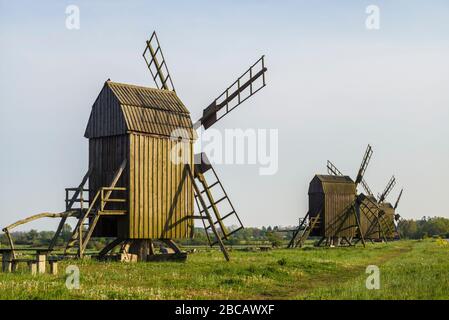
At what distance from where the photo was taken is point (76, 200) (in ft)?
100.0

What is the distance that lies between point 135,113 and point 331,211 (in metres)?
29.4

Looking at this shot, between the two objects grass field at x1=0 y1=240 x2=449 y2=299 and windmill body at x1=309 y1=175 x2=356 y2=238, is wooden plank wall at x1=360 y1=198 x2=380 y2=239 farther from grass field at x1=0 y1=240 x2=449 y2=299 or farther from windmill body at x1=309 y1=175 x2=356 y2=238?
grass field at x1=0 y1=240 x2=449 y2=299

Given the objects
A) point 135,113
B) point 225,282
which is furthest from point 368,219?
point 225,282

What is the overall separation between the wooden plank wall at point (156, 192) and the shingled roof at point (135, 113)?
53 centimetres

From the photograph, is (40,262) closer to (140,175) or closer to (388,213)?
(140,175)

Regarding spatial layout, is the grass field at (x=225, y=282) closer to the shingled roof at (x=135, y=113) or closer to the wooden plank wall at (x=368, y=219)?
the shingled roof at (x=135, y=113)

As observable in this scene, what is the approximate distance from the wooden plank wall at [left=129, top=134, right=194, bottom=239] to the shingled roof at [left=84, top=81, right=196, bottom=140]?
1.74 feet

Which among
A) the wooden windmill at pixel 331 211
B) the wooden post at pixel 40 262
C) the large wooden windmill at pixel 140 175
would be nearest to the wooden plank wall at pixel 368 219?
the wooden windmill at pixel 331 211

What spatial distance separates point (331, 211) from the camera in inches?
2221

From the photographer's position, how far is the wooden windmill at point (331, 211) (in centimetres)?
5591

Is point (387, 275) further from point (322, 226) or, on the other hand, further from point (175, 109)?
point (322, 226)

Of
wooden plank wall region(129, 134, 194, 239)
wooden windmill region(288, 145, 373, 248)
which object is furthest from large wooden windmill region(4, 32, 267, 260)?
wooden windmill region(288, 145, 373, 248)
